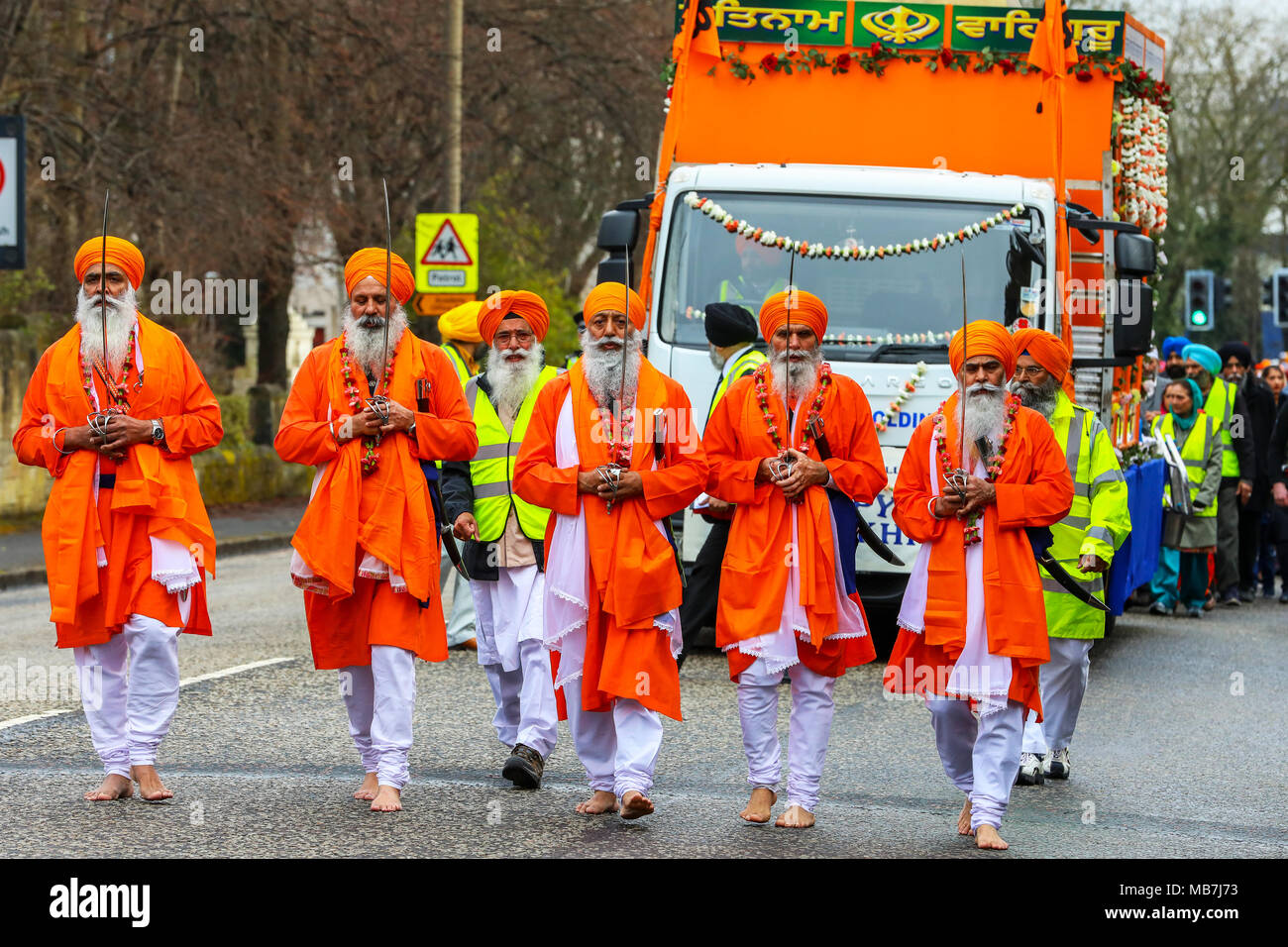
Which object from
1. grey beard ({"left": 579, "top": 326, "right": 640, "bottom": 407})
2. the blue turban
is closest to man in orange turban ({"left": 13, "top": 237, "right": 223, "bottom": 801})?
grey beard ({"left": 579, "top": 326, "right": 640, "bottom": 407})

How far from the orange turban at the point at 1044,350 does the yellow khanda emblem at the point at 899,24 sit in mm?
5091

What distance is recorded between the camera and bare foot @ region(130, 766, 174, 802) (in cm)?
741

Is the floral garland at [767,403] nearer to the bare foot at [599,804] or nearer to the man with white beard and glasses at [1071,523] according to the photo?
the man with white beard and glasses at [1071,523]

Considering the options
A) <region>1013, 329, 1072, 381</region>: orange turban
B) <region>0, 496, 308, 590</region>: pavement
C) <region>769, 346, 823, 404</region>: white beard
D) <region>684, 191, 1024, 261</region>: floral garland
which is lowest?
<region>0, 496, 308, 590</region>: pavement

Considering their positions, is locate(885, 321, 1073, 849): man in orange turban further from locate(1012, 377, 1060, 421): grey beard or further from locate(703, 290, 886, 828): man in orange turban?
locate(1012, 377, 1060, 421): grey beard

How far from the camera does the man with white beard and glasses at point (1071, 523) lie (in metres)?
8.04

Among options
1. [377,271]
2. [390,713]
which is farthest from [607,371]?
[390,713]

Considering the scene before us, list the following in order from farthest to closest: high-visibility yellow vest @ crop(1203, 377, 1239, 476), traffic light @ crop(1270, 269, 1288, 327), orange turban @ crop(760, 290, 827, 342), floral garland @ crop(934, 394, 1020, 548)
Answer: traffic light @ crop(1270, 269, 1288, 327) → high-visibility yellow vest @ crop(1203, 377, 1239, 476) → orange turban @ crop(760, 290, 827, 342) → floral garland @ crop(934, 394, 1020, 548)

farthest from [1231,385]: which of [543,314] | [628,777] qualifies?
[628,777]

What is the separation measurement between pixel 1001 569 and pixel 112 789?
3227 millimetres

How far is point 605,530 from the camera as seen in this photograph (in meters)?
7.37

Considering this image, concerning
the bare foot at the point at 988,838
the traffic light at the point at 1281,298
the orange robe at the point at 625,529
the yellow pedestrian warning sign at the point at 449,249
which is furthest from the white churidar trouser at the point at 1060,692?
the traffic light at the point at 1281,298

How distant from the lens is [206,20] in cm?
2434

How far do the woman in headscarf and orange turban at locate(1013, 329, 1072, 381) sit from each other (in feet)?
26.1
